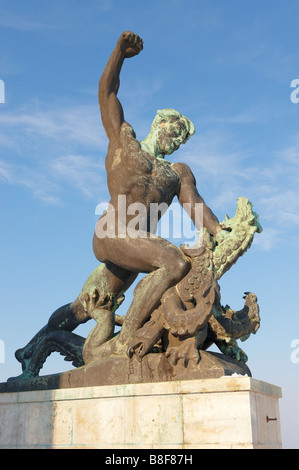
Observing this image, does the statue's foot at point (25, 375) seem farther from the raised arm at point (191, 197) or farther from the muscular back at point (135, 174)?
the raised arm at point (191, 197)

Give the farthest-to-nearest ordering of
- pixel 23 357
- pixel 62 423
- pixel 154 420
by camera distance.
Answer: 1. pixel 23 357
2. pixel 62 423
3. pixel 154 420

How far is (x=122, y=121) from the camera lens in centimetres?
709

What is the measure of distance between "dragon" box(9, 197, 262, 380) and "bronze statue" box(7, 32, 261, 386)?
12 millimetres

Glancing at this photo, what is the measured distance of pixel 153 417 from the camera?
18.0 ft

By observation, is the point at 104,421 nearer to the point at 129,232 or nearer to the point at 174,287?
the point at 174,287

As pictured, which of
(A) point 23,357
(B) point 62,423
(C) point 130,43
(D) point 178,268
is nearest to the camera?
(B) point 62,423

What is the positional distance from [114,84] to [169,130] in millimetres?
928

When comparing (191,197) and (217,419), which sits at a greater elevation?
(191,197)

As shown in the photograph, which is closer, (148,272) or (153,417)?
(153,417)

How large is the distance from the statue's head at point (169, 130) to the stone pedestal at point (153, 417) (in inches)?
126

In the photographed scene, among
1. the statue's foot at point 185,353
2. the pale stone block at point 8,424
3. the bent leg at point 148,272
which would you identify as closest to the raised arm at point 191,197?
the bent leg at point 148,272

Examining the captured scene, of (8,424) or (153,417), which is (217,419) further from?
(8,424)

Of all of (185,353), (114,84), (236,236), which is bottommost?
(185,353)

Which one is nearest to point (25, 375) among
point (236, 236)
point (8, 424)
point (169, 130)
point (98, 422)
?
point (8, 424)
